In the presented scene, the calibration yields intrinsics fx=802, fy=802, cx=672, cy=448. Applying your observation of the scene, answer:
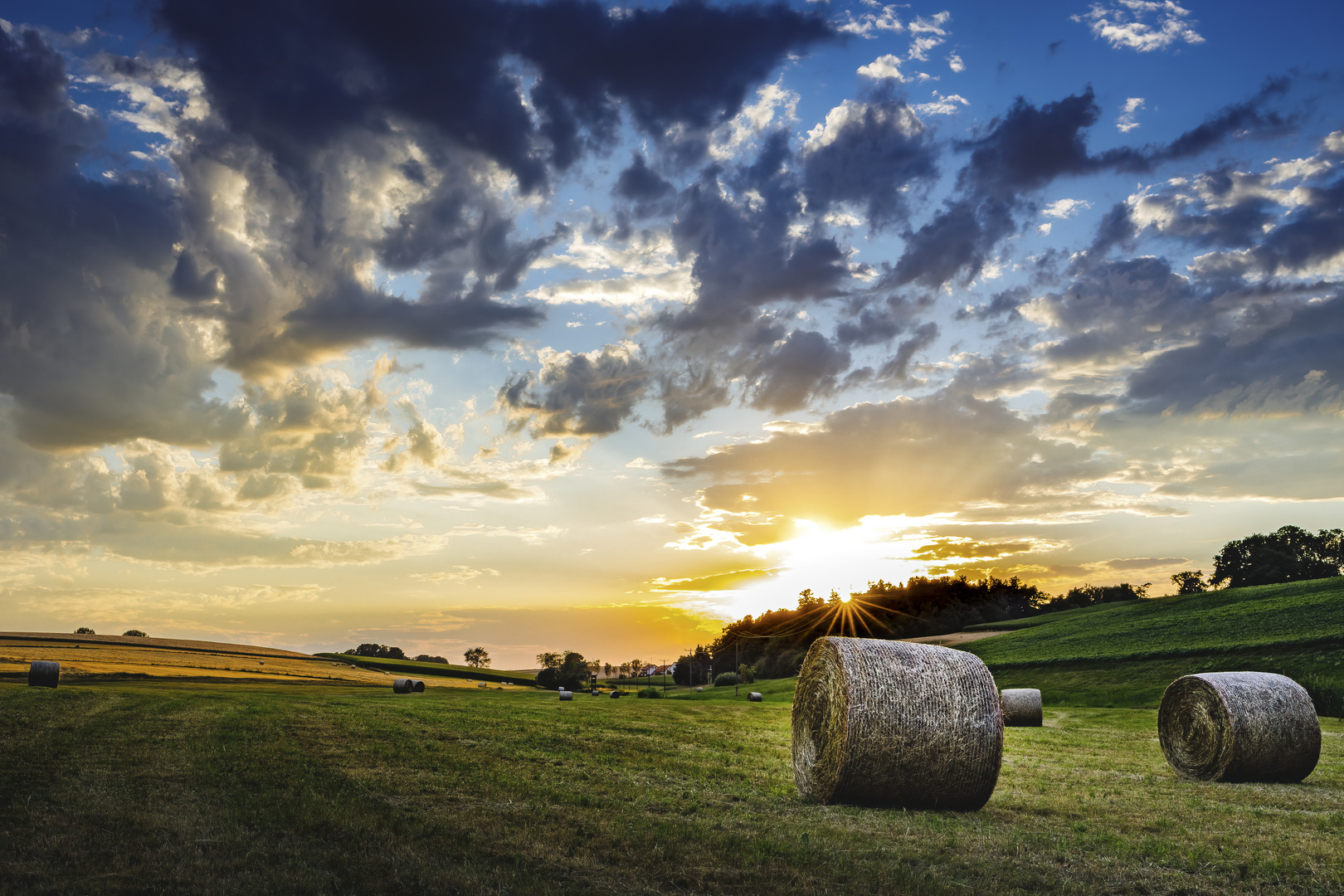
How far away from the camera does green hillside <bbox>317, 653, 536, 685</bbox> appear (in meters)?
131

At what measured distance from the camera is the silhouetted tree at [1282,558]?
129500 mm

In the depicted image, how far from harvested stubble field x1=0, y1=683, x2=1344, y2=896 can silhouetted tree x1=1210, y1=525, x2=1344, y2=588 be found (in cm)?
13820

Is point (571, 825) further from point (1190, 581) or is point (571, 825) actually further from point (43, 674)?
point (1190, 581)

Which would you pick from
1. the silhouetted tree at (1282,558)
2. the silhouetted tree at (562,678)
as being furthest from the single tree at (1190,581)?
the silhouetted tree at (562,678)

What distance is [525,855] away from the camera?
8.61 metres

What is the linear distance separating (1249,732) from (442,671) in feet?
431

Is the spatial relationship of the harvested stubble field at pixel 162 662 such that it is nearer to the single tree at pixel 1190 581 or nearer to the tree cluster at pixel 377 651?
the tree cluster at pixel 377 651

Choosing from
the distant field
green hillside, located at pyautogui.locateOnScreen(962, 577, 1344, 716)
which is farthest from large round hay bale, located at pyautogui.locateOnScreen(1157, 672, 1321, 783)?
the distant field

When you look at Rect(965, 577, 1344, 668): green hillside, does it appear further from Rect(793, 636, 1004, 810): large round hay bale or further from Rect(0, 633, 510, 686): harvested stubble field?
Rect(0, 633, 510, 686): harvested stubble field

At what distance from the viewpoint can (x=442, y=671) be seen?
135 meters

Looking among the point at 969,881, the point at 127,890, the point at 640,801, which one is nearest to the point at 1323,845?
the point at 969,881

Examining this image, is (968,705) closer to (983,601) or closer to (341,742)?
(341,742)

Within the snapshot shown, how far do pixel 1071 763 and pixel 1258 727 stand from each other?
422cm

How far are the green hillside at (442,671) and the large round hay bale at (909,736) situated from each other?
387 feet
